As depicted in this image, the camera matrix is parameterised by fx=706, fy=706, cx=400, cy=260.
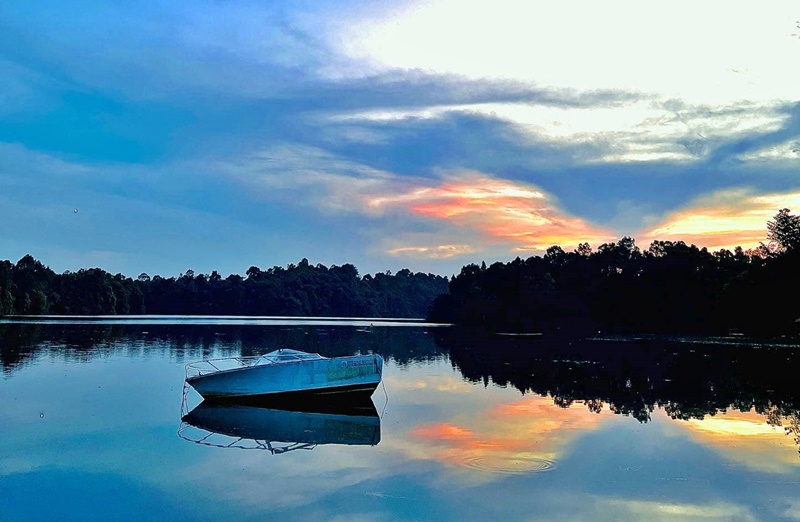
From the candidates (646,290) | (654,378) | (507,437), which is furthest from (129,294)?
(507,437)

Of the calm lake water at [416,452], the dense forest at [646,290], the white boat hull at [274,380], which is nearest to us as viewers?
the calm lake water at [416,452]

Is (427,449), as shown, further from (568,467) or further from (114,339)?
(114,339)

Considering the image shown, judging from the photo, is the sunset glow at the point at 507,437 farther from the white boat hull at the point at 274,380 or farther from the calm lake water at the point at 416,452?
the white boat hull at the point at 274,380

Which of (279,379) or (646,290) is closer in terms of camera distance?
(279,379)

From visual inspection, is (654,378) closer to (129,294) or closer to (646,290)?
(646,290)

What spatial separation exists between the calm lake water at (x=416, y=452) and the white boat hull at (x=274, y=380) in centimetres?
118

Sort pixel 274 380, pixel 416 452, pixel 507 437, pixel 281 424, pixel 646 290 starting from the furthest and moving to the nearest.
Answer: pixel 646 290 < pixel 274 380 < pixel 281 424 < pixel 507 437 < pixel 416 452

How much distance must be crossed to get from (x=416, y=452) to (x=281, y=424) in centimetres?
584

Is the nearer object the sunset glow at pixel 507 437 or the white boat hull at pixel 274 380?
the sunset glow at pixel 507 437

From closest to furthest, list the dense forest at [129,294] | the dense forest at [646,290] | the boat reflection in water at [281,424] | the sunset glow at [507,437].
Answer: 1. the sunset glow at [507,437]
2. the boat reflection in water at [281,424]
3. the dense forest at [646,290]
4. the dense forest at [129,294]

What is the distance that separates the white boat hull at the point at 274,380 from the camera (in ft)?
82.1

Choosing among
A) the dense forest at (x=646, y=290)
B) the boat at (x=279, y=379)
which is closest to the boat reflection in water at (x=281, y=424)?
the boat at (x=279, y=379)

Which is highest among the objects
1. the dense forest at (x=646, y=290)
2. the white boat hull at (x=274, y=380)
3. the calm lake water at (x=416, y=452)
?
the dense forest at (x=646, y=290)

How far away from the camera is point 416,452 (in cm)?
1748
